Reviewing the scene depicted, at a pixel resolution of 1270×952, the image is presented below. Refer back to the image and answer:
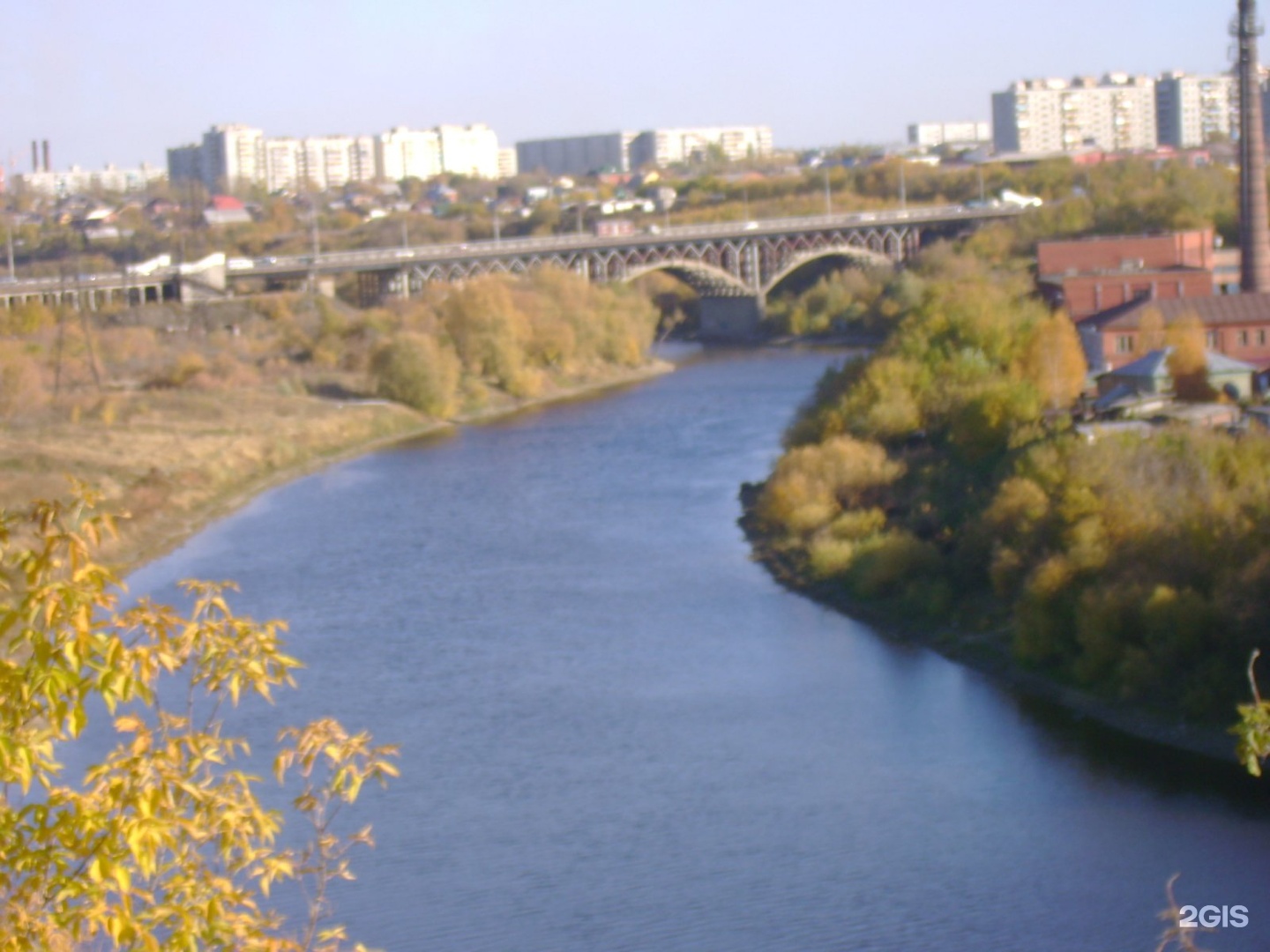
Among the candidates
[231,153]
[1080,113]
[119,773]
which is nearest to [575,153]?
[231,153]

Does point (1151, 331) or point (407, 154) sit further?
point (407, 154)

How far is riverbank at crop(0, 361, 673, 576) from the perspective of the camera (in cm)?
1079

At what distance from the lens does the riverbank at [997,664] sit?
5773mm

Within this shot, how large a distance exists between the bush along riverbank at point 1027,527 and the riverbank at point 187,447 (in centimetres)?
402

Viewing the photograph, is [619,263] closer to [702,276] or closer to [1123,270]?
[702,276]

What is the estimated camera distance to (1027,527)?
24.1 feet

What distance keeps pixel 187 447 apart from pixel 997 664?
784 centimetres

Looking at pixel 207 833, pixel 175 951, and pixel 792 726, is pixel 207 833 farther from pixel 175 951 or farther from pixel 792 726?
pixel 792 726

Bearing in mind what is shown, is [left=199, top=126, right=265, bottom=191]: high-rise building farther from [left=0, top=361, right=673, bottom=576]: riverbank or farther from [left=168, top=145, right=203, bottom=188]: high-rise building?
[left=0, top=361, right=673, bottom=576]: riverbank

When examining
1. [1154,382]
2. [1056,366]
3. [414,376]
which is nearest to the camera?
[1154,382]

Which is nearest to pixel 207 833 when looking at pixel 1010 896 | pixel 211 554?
pixel 1010 896

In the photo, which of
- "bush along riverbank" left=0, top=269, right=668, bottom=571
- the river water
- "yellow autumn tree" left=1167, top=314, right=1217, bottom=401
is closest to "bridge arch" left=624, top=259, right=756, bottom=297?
"bush along riverbank" left=0, top=269, right=668, bottom=571

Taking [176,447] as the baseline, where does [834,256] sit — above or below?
above

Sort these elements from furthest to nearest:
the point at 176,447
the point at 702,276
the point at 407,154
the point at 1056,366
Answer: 1. the point at 407,154
2. the point at 702,276
3. the point at 176,447
4. the point at 1056,366
